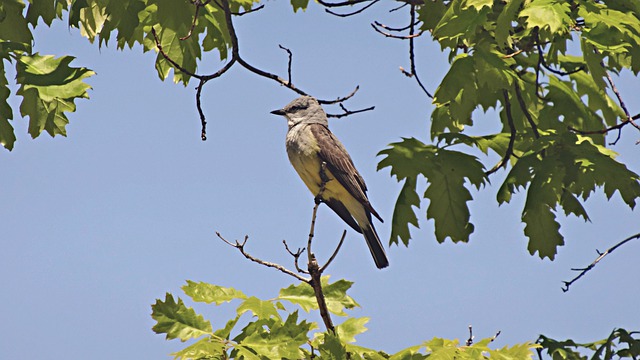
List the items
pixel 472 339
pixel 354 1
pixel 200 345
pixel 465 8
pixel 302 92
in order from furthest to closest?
pixel 354 1
pixel 302 92
pixel 465 8
pixel 472 339
pixel 200 345

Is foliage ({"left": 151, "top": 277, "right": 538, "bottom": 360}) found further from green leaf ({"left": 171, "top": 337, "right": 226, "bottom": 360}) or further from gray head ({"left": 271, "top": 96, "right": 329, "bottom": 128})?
gray head ({"left": 271, "top": 96, "right": 329, "bottom": 128})

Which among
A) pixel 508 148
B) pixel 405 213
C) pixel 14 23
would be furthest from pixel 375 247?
pixel 14 23

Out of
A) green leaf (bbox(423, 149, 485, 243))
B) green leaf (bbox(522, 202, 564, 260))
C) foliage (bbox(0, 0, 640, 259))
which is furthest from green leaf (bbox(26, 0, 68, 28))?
green leaf (bbox(522, 202, 564, 260))

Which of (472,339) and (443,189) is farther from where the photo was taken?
(443,189)

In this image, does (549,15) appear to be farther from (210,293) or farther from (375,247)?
(375,247)

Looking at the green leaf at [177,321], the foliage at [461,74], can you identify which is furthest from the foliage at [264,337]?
the foliage at [461,74]

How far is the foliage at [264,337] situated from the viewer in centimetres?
472

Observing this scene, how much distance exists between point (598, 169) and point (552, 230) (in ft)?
2.64

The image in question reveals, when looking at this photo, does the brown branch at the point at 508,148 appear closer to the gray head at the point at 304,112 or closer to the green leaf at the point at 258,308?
the gray head at the point at 304,112

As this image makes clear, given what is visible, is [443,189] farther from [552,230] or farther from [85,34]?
[85,34]

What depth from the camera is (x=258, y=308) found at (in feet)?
16.5

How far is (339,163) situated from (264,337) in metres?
4.01

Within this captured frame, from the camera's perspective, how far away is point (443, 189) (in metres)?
7.20

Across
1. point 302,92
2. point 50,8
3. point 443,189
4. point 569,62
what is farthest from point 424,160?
point 50,8
